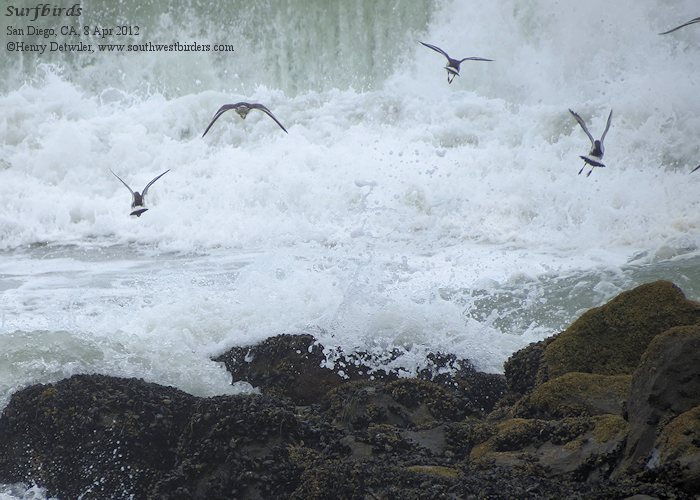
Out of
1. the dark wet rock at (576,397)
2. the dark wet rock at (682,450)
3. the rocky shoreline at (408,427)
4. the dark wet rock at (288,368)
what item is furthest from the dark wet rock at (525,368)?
the dark wet rock at (682,450)

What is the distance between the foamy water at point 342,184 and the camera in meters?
7.78

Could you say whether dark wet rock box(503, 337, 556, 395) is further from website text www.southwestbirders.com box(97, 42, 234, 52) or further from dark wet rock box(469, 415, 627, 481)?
website text www.southwestbirders.com box(97, 42, 234, 52)

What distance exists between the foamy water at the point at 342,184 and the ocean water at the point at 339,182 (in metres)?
0.04

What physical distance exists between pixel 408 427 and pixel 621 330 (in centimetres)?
136

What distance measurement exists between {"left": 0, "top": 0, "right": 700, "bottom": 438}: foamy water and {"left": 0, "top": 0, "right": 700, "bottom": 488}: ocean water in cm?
4

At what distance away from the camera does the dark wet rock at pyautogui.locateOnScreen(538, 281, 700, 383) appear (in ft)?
17.4

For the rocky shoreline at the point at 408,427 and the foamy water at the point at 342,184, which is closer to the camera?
the rocky shoreline at the point at 408,427

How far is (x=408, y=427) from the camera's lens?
17.3 ft

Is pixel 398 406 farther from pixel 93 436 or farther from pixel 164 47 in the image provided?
pixel 164 47

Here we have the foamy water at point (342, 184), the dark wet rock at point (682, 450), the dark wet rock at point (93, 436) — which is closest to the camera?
the dark wet rock at point (682, 450)

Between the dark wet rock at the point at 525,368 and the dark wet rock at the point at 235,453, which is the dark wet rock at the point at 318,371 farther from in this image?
the dark wet rock at the point at 235,453

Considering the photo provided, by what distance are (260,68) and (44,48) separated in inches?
169

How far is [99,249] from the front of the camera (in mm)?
12516

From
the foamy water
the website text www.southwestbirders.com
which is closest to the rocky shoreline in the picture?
the foamy water
